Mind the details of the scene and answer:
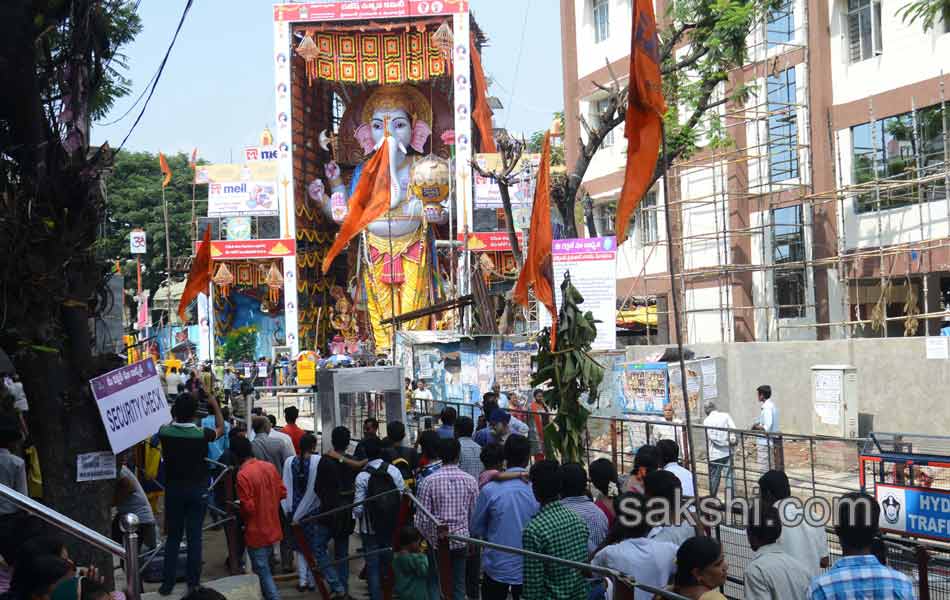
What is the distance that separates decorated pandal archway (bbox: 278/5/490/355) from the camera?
4016 cm

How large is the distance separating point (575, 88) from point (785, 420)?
13.1m

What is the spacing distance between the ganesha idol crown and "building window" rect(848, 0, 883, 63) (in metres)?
21.7

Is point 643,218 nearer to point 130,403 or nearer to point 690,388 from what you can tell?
point 690,388

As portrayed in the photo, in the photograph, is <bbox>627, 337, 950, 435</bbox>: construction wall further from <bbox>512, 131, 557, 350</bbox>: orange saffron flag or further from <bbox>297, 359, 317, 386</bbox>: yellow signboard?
<bbox>297, 359, 317, 386</bbox>: yellow signboard

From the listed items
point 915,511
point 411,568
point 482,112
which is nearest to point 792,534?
point 411,568

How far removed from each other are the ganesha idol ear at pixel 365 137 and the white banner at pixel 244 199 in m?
4.25

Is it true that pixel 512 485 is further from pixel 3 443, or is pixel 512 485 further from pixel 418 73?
pixel 418 73

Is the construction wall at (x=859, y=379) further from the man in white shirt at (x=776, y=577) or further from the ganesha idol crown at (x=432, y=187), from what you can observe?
the ganesha idol crown at (x=432, y=187)

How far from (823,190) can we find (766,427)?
10.3m

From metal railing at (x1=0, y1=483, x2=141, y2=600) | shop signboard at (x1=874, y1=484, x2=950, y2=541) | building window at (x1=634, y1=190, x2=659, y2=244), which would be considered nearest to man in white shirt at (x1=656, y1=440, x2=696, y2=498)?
shop signboard at (x1=874, y1=484, x2=950, y2=541)

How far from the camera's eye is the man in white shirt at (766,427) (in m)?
11.1

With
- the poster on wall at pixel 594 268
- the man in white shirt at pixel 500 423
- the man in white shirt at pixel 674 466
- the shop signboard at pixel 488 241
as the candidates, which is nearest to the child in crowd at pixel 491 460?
the man in white shirt at pixel 674 466

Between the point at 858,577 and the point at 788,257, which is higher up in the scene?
the point at 788,257

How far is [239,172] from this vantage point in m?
41.6
